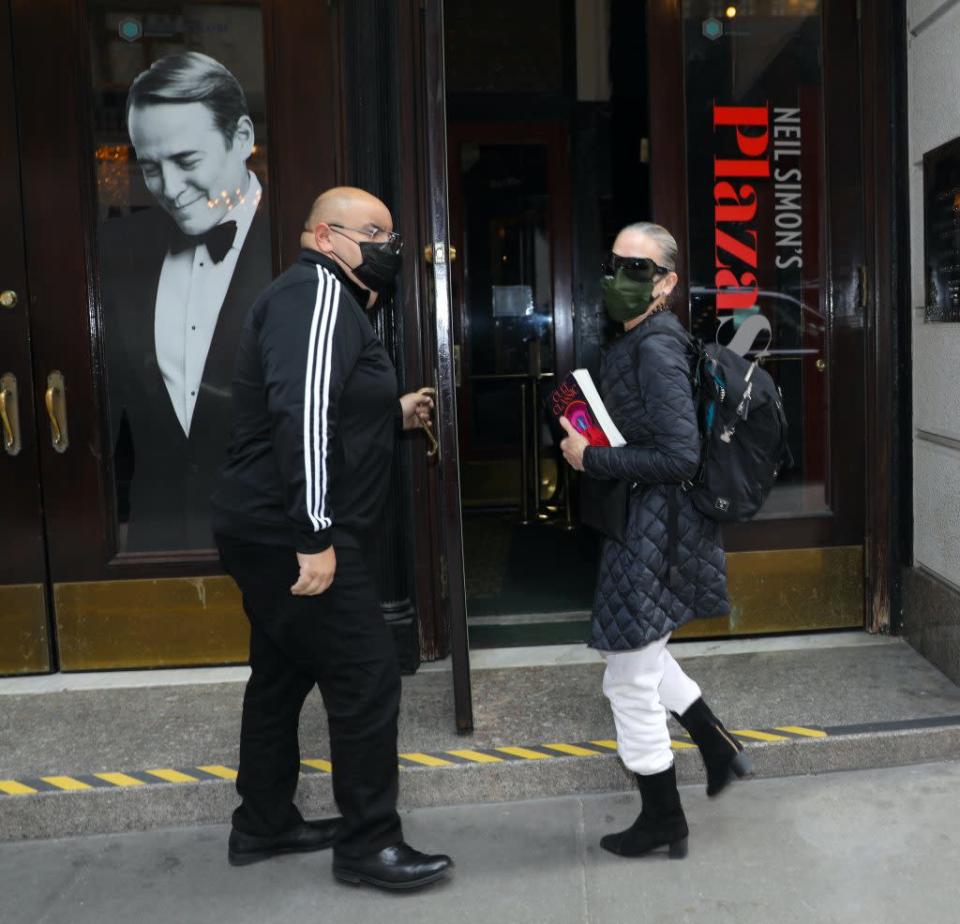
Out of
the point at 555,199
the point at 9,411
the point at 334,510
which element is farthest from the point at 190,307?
the point at 555,199

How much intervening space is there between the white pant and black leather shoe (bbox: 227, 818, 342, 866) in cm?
85

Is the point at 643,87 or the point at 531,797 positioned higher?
the point at 643,87

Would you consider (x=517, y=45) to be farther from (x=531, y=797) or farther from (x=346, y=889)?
(x=346, y=889)

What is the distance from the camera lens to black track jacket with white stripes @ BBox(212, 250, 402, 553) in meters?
2.79

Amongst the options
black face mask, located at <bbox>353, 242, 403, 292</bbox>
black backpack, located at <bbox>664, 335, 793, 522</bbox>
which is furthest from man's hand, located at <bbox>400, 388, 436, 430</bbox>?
black backpack, located at <bbox>664, 335, 793, 522</bbox>

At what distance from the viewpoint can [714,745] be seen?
334 centimetres

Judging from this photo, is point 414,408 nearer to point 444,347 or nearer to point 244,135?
point 444,347

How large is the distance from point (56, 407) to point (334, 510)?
1.93m

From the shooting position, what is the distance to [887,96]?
179 inches

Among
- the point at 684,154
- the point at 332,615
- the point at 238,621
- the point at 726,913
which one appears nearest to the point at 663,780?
the point at 726,913

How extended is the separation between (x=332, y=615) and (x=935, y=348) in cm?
261

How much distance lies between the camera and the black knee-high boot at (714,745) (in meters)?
3.32

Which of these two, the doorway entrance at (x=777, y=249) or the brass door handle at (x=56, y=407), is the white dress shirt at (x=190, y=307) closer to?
the brass door handle at (x=56, y=407)

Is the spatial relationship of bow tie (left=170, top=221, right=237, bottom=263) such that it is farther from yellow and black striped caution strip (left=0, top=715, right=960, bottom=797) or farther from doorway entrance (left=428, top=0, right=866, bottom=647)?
yellow and black striped caution strip (left=0, top=715, right=960, bottom=797)
